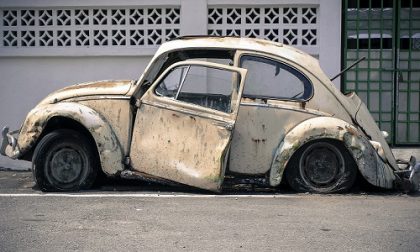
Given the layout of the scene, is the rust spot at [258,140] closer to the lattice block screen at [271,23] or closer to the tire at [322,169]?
the tire at [322,169]

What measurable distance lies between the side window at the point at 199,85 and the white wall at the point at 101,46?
90.8 inches

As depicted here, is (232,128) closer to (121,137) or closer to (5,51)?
(121,137)

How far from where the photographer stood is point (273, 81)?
7.99 m

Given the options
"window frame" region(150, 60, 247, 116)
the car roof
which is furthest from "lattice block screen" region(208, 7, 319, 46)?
"window frame" region(150, 60, 247, 116)

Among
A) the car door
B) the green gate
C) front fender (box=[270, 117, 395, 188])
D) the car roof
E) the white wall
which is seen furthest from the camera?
the green gate

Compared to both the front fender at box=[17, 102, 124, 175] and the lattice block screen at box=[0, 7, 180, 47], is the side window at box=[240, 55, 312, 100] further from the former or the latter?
the lattice block screen at box=[0, 7, 180, 47]

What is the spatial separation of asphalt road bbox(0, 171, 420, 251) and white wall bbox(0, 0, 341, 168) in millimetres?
2344

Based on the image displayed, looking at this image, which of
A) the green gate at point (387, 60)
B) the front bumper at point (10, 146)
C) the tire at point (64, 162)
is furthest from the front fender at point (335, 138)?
the front bumper at point (10, 146)

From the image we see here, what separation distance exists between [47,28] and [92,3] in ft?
2.71

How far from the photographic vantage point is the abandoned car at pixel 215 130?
304 inches

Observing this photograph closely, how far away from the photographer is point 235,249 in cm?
563

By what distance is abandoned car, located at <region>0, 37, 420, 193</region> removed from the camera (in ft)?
25.3

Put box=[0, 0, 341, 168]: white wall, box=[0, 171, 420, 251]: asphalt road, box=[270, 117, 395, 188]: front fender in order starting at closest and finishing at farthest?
box=[0, 171, 420, 251]: asphalt road, box=[270, 117, 395, 188]: front fender, box=[0, 0, 341, 168]: white wall

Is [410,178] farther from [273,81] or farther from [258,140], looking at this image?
Result: [273,81]
